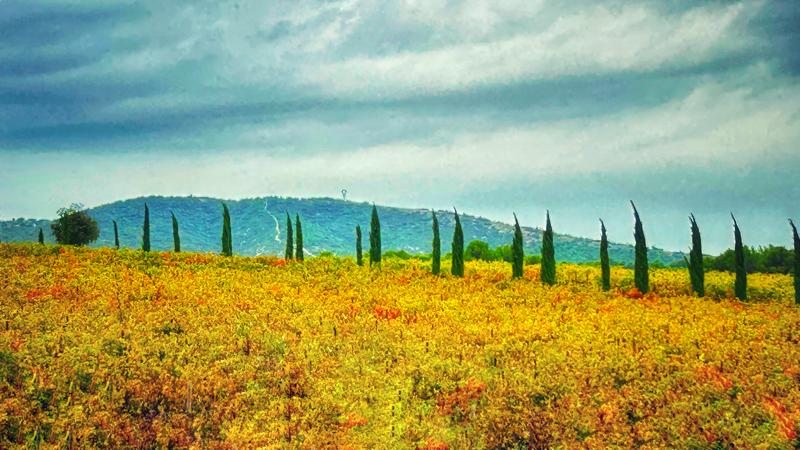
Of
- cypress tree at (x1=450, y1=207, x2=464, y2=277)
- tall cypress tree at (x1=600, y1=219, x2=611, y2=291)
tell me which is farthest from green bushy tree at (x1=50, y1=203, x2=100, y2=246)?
tall cypress tree at (x1=600, y1=219, x2=611, y2=291)

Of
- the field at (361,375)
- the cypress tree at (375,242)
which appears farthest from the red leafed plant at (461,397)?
the cypress tree at (375,242)

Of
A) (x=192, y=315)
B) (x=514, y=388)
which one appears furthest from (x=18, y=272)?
(x=514, y=388)

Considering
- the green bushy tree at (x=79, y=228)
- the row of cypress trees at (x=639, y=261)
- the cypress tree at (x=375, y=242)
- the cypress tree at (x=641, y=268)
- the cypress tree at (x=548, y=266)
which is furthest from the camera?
the green bushy tree at (x=79, y=228)

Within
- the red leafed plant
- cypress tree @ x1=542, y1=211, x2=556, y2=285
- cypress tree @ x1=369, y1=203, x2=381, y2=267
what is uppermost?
cypress tree @ x1=369, y1=203, x2=381, y2=267

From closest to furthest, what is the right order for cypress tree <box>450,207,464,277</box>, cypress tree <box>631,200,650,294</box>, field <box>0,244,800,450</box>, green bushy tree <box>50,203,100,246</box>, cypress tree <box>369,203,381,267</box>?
field <box>0,244,800,450</box>
cypress tree <box>631,200,650,294</box>
cypress tree <box>450,207,464,277</box>
cypress tree <box>369,203,381,267</box>
green bushy tree <box>50,203,100,246</box>

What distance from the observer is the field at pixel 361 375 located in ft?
32.1

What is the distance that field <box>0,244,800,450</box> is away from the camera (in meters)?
9.80

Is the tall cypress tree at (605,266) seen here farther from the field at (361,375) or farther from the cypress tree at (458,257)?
the field at (361,375)

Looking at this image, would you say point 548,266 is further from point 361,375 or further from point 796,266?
point 361,375

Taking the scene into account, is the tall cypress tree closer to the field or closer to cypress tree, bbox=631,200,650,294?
cypress tree, bbox=631,200,650,294

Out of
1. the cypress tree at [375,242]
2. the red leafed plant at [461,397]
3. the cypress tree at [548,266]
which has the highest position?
the cypress tree at [375,242]

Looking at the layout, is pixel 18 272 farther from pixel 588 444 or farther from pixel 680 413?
pixel 680 413

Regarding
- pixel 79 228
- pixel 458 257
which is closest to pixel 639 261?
pixel 458 257

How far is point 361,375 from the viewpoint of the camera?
1241 cm
